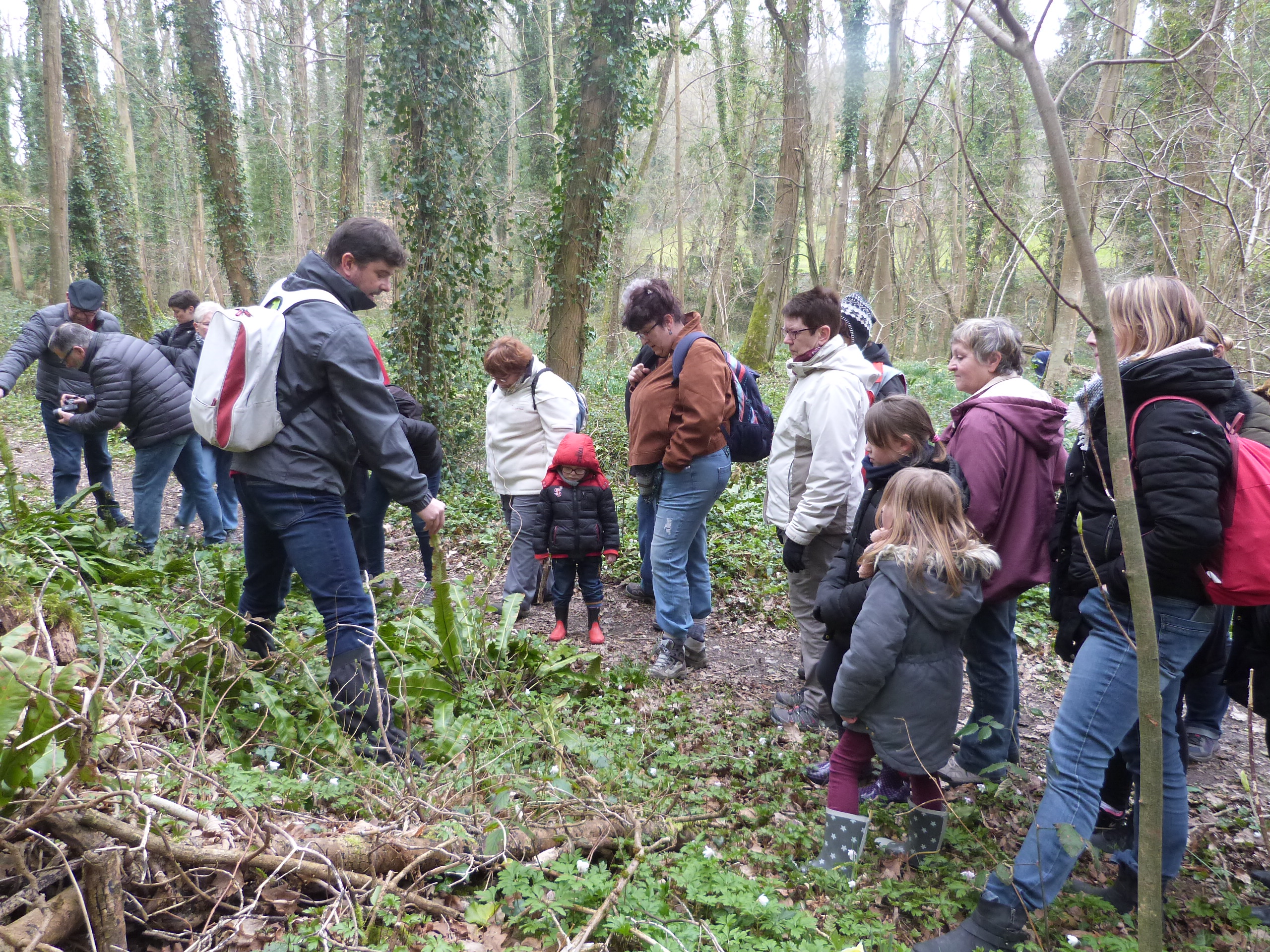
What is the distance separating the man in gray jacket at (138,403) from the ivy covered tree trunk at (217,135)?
5.40 m

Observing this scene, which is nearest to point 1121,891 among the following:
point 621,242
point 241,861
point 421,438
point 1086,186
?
point 241,861

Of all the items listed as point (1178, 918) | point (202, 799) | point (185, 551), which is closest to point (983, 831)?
point (1178, 918)

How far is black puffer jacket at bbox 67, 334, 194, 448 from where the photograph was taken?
5.71 metres

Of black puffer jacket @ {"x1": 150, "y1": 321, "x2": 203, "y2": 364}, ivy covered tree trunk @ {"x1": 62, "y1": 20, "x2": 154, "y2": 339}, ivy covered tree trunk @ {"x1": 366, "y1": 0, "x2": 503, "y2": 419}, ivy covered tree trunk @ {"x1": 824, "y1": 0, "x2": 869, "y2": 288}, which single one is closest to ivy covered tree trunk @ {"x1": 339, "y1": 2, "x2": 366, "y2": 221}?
ivy covered tree trunk @ {"x1": 62, "y1": 20, "x2": 154, "y2": 339}

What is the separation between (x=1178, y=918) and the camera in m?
2.71

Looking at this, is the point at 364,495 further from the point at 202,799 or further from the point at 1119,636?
the point at 1119,636

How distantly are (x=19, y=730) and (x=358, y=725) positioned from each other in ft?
4.63

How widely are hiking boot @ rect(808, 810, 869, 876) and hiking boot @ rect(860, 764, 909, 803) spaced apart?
1.75 feet

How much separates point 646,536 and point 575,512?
69cm

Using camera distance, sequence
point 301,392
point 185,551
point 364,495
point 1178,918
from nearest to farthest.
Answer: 1. point 1178,918
2. point 301,392
3. point 364,495
4. point 185,551

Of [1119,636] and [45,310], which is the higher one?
[45,310]

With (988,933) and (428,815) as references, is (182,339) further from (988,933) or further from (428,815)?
(988,933)

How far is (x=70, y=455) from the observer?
249 inches

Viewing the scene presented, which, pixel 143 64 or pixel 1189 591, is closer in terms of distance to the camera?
pixel 1189 591
